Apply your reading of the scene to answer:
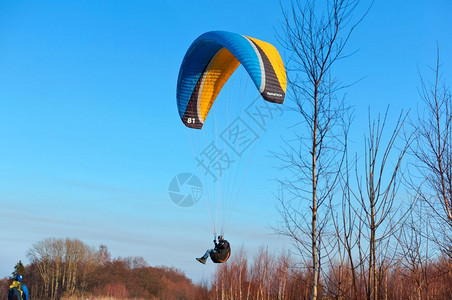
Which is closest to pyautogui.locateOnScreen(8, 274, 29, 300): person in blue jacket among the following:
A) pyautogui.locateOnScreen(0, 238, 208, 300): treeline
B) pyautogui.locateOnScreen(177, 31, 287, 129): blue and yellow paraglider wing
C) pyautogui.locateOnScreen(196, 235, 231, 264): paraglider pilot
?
pyautogui.locateOnScreen(196, 235, 231, 264): paraglider pilot

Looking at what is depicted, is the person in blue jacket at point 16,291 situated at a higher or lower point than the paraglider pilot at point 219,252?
lower

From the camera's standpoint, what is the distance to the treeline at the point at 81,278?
39.6 metres

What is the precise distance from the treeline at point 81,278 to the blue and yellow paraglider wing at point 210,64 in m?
30.4

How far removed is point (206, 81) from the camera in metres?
11.0

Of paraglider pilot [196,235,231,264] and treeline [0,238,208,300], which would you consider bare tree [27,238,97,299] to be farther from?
paraglider pilot [196,235,231,264]

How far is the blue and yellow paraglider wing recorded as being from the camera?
8641 mm

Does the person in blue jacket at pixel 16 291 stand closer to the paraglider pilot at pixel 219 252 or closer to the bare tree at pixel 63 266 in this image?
the paraglider pilot at pixel 219 252

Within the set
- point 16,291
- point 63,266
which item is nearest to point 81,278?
point 63,266

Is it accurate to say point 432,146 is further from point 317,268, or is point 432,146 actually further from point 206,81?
point 206,81

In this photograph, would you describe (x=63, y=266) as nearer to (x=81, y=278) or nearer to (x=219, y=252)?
(x=81, y=278)

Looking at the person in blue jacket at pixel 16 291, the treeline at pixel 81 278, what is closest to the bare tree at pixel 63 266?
the treeline at pixel 81 278

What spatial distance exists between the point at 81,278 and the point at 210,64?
3591 centimetres

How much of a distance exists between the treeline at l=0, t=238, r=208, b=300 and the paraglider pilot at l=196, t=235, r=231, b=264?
30.6m

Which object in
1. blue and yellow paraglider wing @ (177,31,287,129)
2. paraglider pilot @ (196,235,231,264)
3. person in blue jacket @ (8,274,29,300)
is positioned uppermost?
blue and yellow paraglider wing @ (177,31,287,129)
